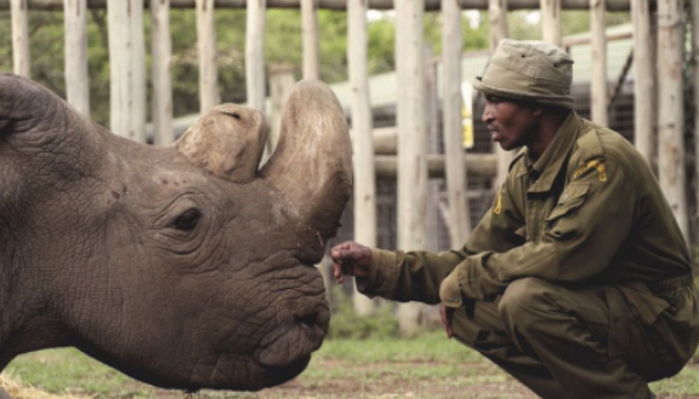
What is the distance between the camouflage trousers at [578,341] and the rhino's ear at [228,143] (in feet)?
3.43

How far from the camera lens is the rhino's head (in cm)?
373

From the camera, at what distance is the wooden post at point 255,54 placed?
988 centimetres

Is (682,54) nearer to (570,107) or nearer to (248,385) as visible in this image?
(570,107)

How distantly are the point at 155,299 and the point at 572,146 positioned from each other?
160cm

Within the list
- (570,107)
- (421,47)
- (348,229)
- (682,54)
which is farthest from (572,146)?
(348,229)

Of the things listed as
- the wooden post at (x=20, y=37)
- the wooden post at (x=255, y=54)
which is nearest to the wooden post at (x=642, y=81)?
the wooden post at (x=255, y=54)

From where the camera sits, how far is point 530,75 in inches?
187

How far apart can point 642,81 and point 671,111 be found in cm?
29

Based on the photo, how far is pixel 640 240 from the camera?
15.4 feet

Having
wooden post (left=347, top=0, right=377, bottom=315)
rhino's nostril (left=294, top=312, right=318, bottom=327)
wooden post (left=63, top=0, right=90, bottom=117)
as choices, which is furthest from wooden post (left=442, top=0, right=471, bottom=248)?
rhino's nostril (left=294, top=312, right=318, bottom=327)

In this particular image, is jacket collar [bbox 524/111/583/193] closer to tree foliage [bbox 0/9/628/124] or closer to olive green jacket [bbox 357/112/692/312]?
olive green jacket [bbox 357/112/692/312]

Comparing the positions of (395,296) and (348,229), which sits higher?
(395,296)

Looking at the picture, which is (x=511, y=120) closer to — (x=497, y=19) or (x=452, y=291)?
(x=452, y=291)

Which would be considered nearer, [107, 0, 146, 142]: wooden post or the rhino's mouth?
the rhino's mouth
